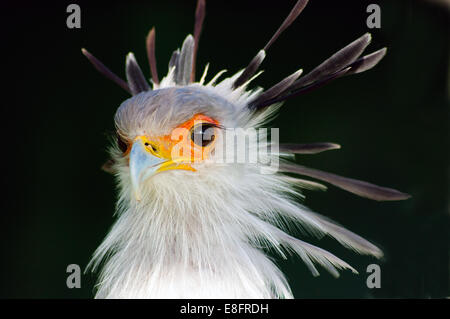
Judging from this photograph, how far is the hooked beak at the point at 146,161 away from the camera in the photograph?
1014mm

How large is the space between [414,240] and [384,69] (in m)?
0.77

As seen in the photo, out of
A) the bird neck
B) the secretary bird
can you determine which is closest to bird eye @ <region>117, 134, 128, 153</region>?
the secretary bird

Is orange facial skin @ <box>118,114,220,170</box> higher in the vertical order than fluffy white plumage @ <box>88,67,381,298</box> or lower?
higher

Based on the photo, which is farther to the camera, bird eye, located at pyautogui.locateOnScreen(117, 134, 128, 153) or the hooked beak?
bird eye, located at pyautogui.locateOnScreen(117, 134, 128, 153)

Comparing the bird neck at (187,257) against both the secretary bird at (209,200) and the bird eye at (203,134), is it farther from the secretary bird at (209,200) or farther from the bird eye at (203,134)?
the bird eye at (203,134)

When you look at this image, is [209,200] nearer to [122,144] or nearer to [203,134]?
[203,134]

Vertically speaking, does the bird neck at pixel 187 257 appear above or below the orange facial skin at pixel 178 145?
below

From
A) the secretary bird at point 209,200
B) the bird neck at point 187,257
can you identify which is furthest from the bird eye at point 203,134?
the bird neck at point 187,257

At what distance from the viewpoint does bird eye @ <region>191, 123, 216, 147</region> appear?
1074 millimetres

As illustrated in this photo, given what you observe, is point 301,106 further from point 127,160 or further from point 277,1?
point 127,160

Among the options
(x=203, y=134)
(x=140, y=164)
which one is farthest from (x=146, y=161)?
(x=203, y=134)

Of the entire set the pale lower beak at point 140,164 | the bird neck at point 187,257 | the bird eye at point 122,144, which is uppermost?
the bird eye at point 122,144

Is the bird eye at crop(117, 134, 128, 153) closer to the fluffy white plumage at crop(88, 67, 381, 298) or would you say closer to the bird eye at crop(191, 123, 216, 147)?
the fluffy white plumage at crop(88, 67, 381, 298)
